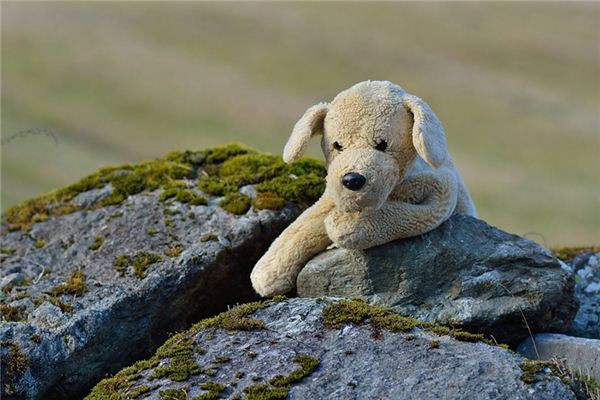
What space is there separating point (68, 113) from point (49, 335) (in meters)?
43.5

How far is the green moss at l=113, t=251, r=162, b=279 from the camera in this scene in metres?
8.82

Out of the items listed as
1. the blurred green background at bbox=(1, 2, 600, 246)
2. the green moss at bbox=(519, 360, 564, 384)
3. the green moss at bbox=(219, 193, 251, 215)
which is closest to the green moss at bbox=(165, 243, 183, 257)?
the green moss at bbox=(219, 193, 251, 215)

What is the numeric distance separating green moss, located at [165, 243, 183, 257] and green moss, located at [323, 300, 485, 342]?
6.82 feet

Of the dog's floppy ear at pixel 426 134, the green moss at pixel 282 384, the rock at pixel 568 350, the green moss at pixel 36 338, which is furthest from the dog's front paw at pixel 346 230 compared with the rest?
the green moss at pixel 36 338

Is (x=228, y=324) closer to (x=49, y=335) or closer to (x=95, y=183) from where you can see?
(x=49, y=335)

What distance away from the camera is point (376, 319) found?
729 cm

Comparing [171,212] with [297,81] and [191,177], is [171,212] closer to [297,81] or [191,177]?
[191,177]

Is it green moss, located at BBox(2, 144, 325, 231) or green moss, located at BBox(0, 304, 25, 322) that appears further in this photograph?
green moss, located at BBox(2, 144, 325, 231)

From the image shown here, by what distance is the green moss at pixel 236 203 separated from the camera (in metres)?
9.53

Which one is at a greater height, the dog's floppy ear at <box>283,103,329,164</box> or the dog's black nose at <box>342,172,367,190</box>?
the dog's floppy ear at <box>283,103,329,164</box>

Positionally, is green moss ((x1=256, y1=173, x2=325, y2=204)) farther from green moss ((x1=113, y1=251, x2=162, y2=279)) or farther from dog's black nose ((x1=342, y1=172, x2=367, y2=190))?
dog's black nose ((x1=342, y1=172, x2=367, y2=190))

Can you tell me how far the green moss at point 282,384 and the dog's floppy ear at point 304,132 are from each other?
192 cm

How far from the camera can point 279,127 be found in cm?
4909

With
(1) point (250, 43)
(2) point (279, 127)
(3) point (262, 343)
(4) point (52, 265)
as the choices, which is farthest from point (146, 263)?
(1) point (250, 43)
